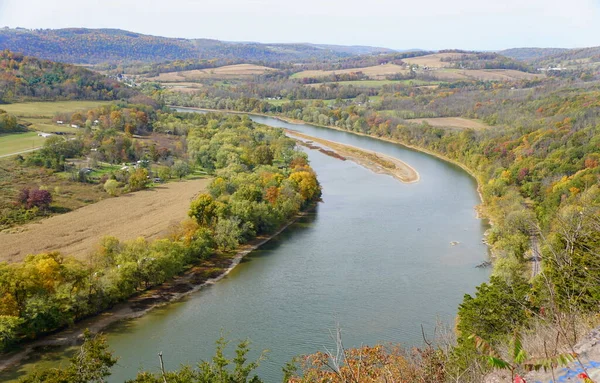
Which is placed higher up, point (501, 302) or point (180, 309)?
point (501, 302)

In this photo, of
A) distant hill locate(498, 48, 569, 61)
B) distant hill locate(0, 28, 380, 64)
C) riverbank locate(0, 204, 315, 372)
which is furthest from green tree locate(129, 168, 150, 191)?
distant hill locate(498, 48, 569, 61)

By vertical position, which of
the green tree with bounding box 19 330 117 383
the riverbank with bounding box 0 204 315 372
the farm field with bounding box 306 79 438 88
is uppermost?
the farm field with bounding box 306 79 438 88

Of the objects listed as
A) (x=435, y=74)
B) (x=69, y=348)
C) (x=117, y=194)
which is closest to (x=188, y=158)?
(x=117, y=194)

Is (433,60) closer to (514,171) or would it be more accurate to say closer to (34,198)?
(514,171)

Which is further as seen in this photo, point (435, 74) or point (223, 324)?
point (435, 74)

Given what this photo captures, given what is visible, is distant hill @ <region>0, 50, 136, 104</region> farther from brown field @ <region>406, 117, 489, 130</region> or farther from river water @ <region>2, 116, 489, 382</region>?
river water @ <region>2, 116, 489, 382</region>

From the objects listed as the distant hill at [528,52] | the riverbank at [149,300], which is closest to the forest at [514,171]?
the riverbank at [149,300]

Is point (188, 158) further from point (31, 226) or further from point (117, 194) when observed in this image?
point (31, 226)
